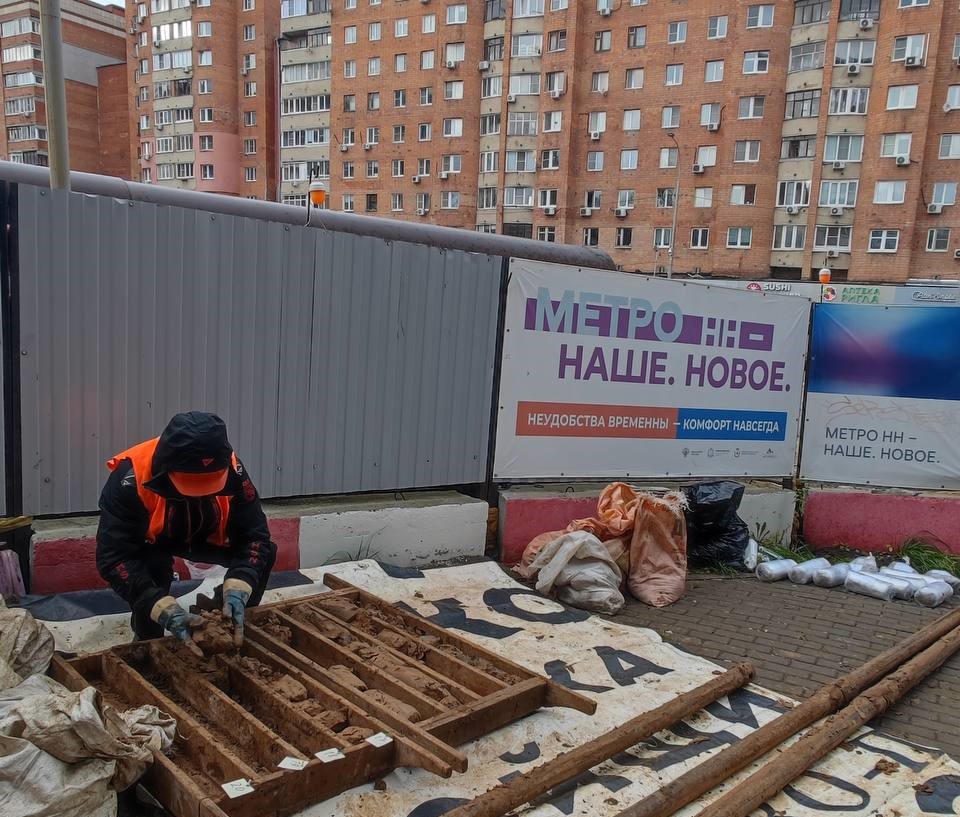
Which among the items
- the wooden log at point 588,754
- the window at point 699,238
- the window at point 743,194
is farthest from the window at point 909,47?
the wooden log at point 588,754

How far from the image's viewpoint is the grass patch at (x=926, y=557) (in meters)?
6.91

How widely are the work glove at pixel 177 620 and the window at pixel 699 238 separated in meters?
42.7

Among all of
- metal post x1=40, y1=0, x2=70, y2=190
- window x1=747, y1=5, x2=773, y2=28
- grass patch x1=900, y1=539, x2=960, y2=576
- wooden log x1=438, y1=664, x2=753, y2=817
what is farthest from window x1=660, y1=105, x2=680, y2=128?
wooden log x1=438, y1=664, x2=753, y2=817

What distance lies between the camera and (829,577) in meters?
6.42

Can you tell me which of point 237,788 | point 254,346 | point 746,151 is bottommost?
point 237,788

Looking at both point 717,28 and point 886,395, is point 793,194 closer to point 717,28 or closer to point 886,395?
point 717,28

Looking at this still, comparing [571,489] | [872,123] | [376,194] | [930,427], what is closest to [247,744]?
[571,489]

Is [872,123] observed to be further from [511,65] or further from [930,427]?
[930,427]

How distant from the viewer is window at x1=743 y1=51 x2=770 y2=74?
40062 millimetres

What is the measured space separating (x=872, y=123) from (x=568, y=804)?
43722mm

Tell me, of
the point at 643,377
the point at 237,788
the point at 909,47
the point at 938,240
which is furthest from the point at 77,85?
the point at 237,788

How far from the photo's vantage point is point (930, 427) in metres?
7.33

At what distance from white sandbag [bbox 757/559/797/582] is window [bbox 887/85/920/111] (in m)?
39.6

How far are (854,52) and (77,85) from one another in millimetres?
62789
